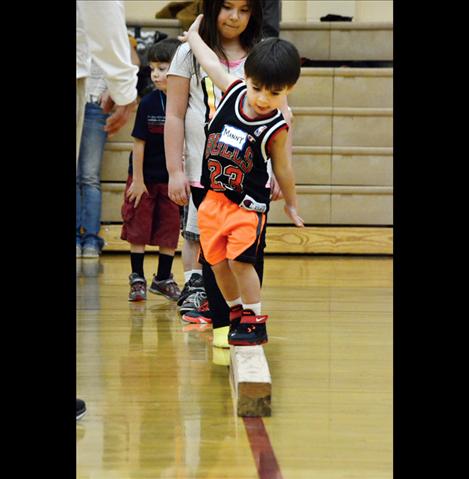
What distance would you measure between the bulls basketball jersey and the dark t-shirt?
4.22 ft

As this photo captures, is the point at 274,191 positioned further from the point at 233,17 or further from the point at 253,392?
the point at 253,392

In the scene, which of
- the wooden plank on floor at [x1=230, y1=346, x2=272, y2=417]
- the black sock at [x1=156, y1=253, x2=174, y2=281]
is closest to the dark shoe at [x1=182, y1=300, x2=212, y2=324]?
the black sock at [x1=156, y1=253, x2=174, y2=281]

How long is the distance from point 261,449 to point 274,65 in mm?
1039

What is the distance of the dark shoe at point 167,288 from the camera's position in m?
4.00

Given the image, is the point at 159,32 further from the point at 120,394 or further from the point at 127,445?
the point at 127,445

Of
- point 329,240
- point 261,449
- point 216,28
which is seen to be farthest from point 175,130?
point 329,240

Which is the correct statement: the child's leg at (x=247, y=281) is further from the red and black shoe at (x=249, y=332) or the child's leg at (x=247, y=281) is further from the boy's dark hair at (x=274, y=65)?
the boy's dark hair at (x=274, y=65)

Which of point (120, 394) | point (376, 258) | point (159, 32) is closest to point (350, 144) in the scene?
point (376, 258)

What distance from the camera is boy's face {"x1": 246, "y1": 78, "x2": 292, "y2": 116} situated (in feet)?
8.46

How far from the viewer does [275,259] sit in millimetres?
5812

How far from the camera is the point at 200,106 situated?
10.7ft
